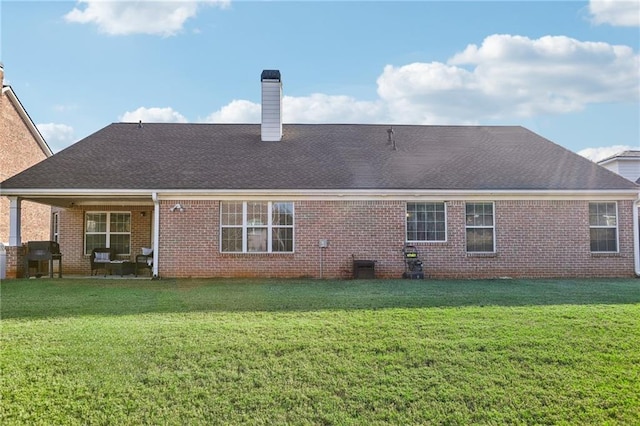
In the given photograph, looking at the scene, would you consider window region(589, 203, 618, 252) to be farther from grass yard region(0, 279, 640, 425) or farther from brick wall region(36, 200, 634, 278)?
grass yard region(0, 279, 640, 425)

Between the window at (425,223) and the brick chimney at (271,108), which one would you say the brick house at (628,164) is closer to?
the window at (425,223)

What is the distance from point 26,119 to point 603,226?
23.2m

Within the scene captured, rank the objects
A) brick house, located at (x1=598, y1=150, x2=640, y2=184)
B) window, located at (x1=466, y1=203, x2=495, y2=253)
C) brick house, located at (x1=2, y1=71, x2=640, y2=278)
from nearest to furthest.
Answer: brick house, located at (x1=2, y1=71, x2=640, y2=278), window, located at (x1=466, y1=203, x2=495, y2=253), brick house, located at (x1=598, y1=150, x2=640, y2=184)

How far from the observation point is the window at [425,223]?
562 inches

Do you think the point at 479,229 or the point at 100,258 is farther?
the point at 100,258


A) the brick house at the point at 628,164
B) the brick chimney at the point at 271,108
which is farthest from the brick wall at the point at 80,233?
the brick house at the point at 628,164

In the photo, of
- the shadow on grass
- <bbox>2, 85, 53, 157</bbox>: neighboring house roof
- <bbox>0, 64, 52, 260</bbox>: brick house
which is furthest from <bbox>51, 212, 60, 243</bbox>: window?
<bbox>2, 85, 53, 157</bbox>: neighboring house roof

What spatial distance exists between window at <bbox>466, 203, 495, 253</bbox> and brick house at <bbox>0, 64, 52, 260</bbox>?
658 inches

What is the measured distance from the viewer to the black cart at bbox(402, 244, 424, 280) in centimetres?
1369

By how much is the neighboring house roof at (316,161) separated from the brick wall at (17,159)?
5.28 m

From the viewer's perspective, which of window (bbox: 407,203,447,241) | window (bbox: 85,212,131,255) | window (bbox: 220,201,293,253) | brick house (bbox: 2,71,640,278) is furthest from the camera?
window (bbox: 85,212,131,255)

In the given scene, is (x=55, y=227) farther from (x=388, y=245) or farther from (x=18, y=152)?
(x=388, y=245)

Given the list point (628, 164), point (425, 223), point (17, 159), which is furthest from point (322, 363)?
point (628, 164)

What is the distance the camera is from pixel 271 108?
56.5ft
